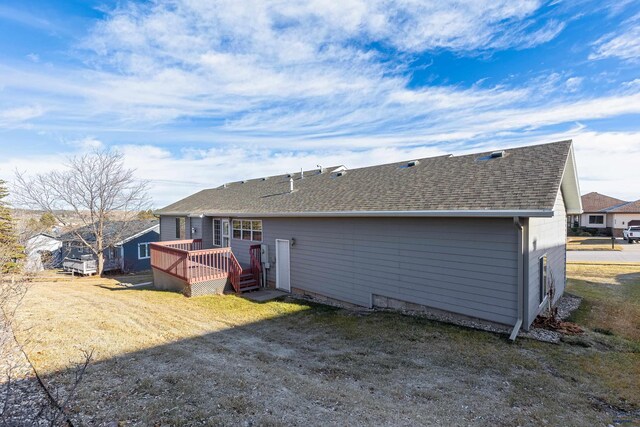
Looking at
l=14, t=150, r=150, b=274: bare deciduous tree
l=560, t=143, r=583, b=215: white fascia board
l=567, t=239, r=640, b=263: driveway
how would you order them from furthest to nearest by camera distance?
l=567, t=239, r=640, b=263: driveway, l=14, t=150, r=150, b=274: bare deciduous tree, l=560, t=143, r=583, b=215: white fascia board

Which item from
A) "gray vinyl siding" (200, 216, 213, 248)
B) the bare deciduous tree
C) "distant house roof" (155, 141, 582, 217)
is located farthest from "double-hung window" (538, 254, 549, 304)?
the bare deciduous tree

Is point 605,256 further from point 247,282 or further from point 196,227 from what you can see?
point 196,227

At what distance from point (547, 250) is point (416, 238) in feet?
12.7

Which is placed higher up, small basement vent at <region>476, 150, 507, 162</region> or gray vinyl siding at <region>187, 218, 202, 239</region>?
small basement vent at <region>476, 150, 507, 162</region>

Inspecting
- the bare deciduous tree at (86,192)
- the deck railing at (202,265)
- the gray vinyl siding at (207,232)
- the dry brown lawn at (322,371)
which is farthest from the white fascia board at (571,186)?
the bare deciduous tree at (86,192)

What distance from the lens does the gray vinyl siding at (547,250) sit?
23.2 ft

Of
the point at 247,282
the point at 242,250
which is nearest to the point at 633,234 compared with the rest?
the point at 242,250

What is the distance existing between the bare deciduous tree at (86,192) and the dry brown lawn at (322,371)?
13.6 metres

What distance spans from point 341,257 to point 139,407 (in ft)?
22.1

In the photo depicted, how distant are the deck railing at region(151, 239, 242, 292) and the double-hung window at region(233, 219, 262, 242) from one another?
5.18 ft

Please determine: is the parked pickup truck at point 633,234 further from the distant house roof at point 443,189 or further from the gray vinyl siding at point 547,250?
the gray vinyl siding at point 547,250

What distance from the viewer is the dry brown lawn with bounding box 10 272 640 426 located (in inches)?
154

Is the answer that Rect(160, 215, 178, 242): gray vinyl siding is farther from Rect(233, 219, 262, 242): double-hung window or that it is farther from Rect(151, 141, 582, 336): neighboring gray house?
Rect(233, 219, 262, 242): double-hung window

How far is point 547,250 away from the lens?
872cm
